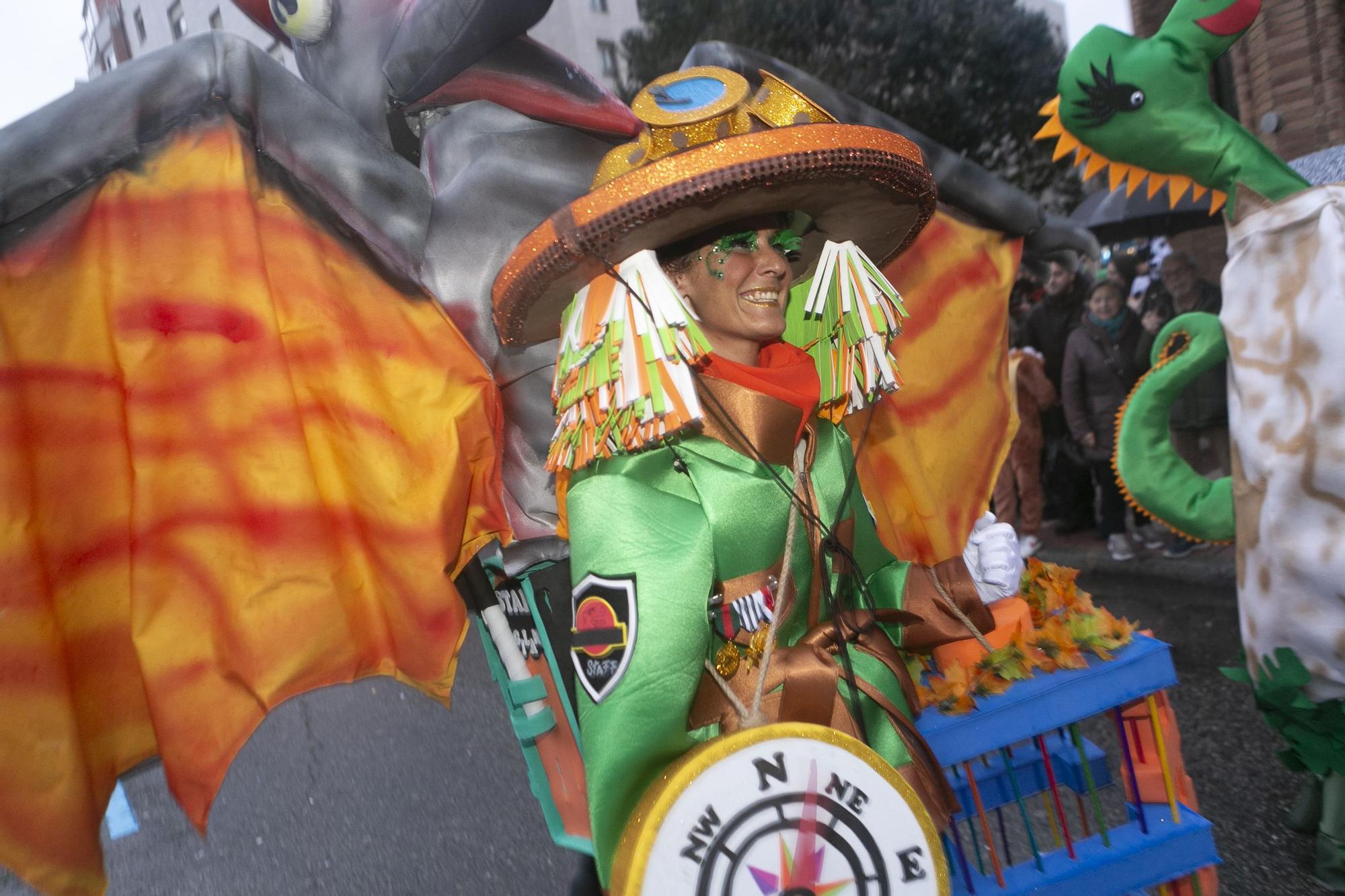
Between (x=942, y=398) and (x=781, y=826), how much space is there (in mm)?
1270

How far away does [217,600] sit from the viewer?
1.75 meters

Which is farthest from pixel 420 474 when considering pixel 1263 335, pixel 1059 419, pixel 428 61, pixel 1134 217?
pixel 1134 217

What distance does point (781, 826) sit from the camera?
149 cm

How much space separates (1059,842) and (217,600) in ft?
5.50

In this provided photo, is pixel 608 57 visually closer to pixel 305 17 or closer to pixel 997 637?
pixel 305 17

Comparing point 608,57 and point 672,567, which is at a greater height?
point 608,57

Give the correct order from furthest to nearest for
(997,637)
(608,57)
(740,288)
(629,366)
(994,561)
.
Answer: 1. (608,57)
2. (994,561)
3. (997,637)
4. (740,288)
5. (629,366)

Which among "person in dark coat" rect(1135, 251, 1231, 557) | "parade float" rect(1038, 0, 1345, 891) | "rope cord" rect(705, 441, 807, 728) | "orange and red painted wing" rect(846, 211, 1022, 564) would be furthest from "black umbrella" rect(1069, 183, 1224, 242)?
"rope cord" rect(705, 441, 807, 728)

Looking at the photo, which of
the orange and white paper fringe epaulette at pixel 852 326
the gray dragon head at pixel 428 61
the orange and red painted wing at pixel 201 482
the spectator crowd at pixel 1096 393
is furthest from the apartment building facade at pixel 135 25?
the spectator crowd at pixel 1096 393

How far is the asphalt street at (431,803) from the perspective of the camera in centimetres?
323

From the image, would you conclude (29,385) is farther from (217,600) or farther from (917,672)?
(917,672)

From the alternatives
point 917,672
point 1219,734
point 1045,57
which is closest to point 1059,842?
point 917,672

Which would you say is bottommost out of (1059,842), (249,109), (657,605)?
(1059,842)

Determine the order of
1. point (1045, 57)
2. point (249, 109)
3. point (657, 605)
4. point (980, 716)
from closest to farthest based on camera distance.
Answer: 1. point (657, 605)
2. point (249, 109)
3. point (980, 716)
4. point (1045, 57)
